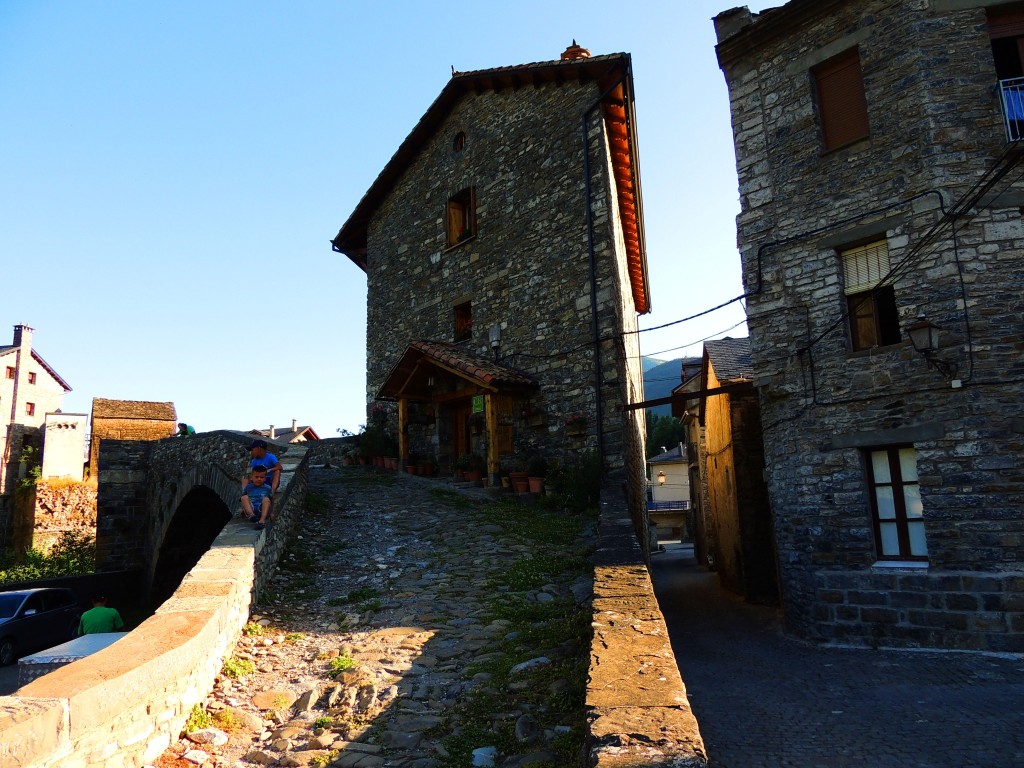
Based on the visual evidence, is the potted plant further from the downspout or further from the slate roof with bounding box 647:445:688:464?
the slate roof with bounding box 647:445:688:464

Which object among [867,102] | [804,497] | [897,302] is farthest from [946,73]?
[804,497]

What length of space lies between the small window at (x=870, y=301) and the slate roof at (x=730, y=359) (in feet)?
7.81

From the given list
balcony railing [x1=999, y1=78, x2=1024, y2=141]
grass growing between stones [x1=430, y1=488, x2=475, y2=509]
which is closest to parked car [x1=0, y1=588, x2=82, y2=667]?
grass growing between stones [x1=430, y1=488, x2=475, y2=509]

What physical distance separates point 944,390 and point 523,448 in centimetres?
699

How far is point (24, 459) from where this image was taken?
24.7 m

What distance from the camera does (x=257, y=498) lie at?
744cm

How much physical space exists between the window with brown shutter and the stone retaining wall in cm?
895

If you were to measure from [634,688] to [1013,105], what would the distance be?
27.3ft

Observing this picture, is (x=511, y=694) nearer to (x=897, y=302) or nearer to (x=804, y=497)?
(x=804, y=497)

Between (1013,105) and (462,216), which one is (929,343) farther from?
(462,216)

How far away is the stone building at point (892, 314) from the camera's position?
7.34 meters

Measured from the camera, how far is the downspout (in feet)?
37.6

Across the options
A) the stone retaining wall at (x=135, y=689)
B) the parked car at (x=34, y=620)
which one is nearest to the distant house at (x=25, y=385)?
the parked car at (x=34, y=620)

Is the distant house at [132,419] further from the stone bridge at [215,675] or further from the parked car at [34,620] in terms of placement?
the stone bridge at [215,675]
